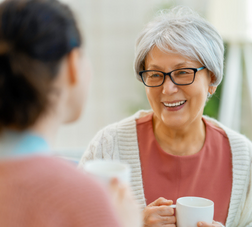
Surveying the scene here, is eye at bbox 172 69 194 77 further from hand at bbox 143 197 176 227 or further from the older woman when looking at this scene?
hand at bbox 143 197 176 227

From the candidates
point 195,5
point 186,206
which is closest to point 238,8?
point 195,5

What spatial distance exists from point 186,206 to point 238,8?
2.11m

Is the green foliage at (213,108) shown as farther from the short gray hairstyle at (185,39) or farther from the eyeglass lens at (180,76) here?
the eyeglass lens at (180,76)

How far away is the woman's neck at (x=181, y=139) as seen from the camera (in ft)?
5.07

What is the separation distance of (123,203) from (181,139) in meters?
0.96

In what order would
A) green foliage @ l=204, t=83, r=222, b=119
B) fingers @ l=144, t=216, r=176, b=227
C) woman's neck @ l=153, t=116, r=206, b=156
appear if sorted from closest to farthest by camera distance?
fingers @ l=144, t=216, r=176, b=227 → woman's neck @ l=153, t=116, r=206, b=156 → green foliage @ l=204, t=83, r=222, b=119

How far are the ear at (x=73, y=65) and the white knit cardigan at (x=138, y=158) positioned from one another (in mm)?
843

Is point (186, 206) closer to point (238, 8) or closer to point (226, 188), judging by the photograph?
point (226, 188)

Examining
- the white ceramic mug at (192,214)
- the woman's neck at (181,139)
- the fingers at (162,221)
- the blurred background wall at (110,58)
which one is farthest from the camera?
the blurred background wall at (110,58)

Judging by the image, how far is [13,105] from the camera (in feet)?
1.97

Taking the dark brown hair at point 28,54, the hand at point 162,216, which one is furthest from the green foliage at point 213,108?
the dark brown hair at point 28,54

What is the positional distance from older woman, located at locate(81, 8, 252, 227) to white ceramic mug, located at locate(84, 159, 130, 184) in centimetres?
74

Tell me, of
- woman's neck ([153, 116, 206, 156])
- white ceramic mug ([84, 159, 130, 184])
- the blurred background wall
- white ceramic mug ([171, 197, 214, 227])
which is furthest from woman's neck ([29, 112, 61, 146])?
the blurred background wall

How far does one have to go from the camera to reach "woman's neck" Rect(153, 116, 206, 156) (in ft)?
5.07
